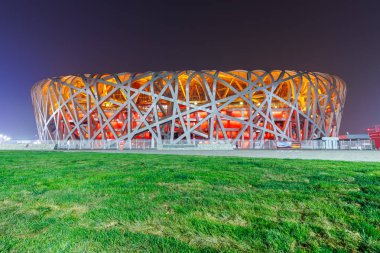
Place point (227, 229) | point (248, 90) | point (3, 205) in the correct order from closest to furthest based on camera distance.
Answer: point (227, 229)
point (3, 205)
point (248, 90)

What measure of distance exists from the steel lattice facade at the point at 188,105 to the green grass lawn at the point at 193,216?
3257cm

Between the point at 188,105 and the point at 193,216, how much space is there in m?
35.6

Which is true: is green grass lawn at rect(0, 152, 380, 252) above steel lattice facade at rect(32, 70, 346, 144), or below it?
below

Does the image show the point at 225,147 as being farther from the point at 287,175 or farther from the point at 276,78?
the point at 276,78

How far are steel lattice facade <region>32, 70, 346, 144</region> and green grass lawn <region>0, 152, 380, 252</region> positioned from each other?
32572 millimetres

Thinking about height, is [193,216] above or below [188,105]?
below

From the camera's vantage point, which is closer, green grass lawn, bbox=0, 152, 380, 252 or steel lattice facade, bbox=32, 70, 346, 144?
green grass lawn, bbox=0, 152, 380, 252

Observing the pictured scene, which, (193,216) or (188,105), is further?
(188,105)

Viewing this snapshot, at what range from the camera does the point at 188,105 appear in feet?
126

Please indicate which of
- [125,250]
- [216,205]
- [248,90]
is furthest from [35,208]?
[248,90]

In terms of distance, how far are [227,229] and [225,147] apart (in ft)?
75.2

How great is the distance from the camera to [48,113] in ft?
150

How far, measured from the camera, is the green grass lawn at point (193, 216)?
247 centimetres

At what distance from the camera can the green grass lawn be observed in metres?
2.47
